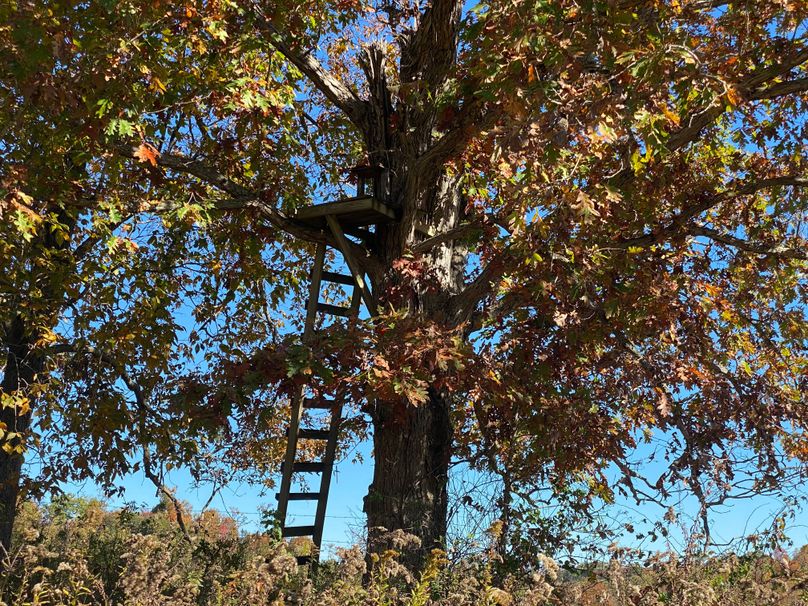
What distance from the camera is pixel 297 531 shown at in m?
9.66

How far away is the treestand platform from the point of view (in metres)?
9.95

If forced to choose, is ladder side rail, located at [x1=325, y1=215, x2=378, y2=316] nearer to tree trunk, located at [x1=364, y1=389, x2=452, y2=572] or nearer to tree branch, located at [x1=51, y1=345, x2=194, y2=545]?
tree trunk, located at [x1=364, y1=389, x2=452, y2=572]

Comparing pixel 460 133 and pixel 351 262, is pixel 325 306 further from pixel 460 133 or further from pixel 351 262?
pixel 460 133

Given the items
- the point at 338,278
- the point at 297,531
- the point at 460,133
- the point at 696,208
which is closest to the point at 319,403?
the point at 297,531

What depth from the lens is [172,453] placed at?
414 inches

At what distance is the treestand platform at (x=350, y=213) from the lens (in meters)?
9.95

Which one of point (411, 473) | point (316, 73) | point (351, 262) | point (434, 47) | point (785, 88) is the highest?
point (434, 47)

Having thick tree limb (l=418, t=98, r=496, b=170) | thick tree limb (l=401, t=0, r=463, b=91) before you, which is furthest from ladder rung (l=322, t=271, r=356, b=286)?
thick tree limb (l=401, t=0, r=463, b=91)

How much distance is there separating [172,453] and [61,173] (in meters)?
3.96

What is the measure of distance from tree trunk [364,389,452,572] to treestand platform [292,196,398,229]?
240cm

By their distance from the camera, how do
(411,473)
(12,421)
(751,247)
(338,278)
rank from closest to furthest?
(751,247)
(411,473)
(338,278)
(12,421)

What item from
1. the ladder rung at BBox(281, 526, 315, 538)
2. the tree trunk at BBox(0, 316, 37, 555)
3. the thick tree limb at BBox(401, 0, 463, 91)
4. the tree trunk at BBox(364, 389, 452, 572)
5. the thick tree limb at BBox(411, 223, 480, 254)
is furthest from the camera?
the tree trunk at BBox(0, 316, 37, 555)

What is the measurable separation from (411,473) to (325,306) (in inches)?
98.5

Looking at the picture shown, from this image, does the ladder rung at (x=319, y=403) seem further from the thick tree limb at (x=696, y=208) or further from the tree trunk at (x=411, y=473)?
the thick tree limb at (x=696, y=208)
